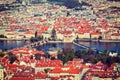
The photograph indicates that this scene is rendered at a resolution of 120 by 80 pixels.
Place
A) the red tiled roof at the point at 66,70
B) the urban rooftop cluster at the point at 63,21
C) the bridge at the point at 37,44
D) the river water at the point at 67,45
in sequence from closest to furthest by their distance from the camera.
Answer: the red tiled roof at the point at 66,70 < the river water at the point at 67,45 < the bridge at the point at 37,44 < the urban rooftop cluster at the point at 63,21

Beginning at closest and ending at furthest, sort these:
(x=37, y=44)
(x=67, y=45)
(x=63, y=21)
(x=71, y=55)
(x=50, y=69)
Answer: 1. (x=50, y=69)
2. (x=71, y=55)
3. (x=37, y=44)
4. (x=67, y=45)
5. (x=63, y=21)

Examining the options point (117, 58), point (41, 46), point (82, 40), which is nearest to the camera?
point (117, 58)

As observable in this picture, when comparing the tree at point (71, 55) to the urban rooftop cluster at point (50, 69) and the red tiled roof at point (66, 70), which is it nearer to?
the urban rooftop cluster at point (50, 69)

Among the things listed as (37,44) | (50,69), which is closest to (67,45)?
(37,44)

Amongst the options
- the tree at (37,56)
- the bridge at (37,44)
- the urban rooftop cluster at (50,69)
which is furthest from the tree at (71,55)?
the bridge at (37,44)

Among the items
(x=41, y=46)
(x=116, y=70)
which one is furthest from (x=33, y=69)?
(x=41, y=46)

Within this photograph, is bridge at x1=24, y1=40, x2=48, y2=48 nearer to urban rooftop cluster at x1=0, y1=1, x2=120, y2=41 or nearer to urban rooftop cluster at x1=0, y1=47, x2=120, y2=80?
urban rooftop cluster at x1=0, y1=1, x2=120, y2=41

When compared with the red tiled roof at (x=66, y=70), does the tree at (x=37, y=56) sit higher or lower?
lower

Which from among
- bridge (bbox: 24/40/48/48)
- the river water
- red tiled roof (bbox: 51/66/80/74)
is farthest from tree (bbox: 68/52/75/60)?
bridge (bbox: 24/40/48/48)

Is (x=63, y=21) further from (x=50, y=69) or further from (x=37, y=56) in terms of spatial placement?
(x=50, y=69)

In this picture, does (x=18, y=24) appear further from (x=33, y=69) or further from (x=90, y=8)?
(x=33, y=69)

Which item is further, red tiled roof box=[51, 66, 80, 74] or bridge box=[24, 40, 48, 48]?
bridge box=[24, 40, 48, 48]
